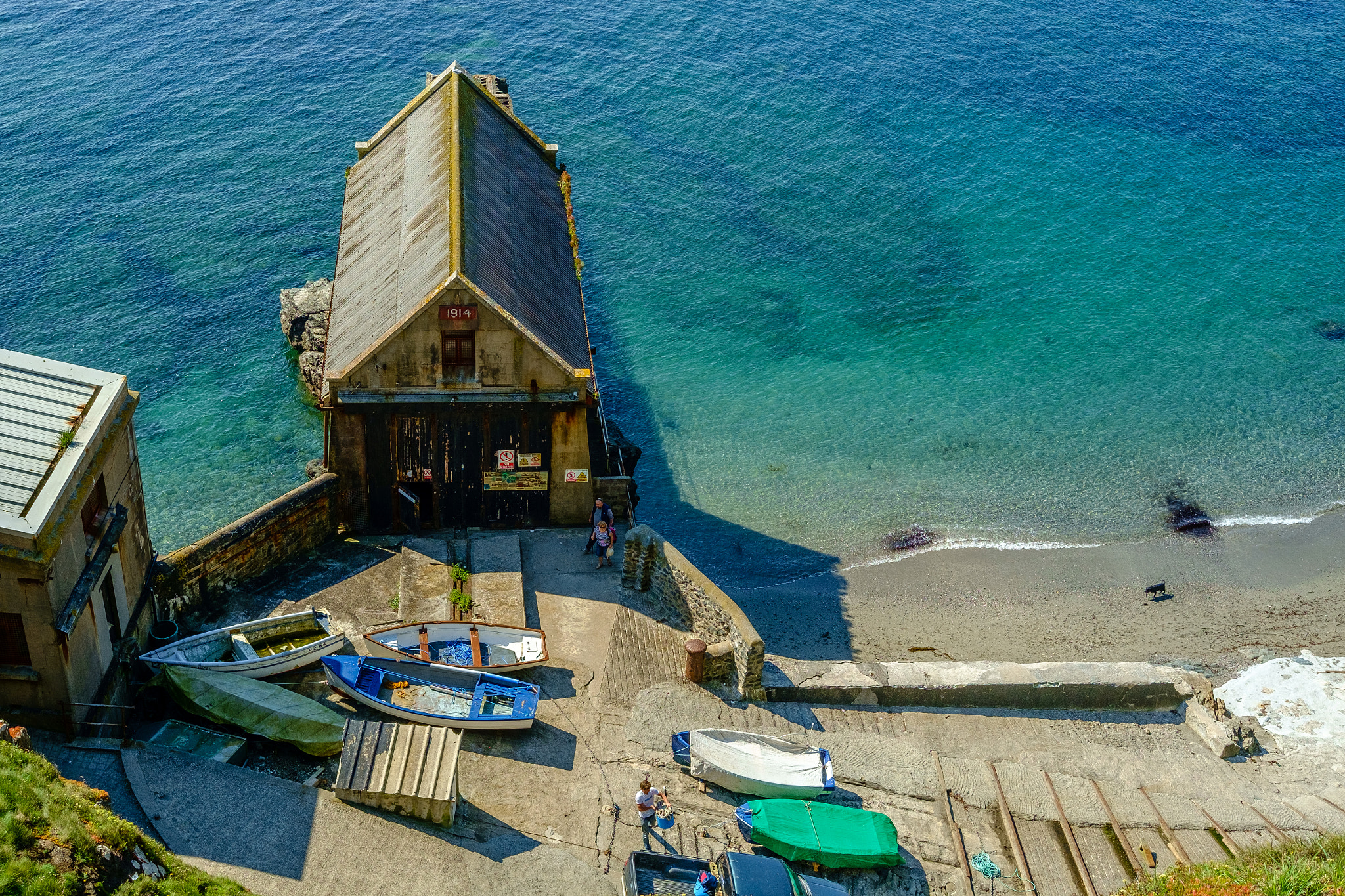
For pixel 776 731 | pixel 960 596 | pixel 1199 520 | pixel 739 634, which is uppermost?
pixel 1199 520

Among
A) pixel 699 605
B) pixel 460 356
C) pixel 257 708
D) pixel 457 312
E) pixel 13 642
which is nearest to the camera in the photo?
pixel 13 642

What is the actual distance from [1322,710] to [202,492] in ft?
107

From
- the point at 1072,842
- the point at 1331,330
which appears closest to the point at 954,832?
the point at 1072,842

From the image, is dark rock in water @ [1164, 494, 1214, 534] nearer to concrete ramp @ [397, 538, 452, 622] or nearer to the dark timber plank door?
concrete ramp @ [397, 538, 452, 622]

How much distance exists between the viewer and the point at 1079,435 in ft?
136

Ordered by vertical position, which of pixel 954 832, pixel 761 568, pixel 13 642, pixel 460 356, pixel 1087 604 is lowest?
pixel 954 832

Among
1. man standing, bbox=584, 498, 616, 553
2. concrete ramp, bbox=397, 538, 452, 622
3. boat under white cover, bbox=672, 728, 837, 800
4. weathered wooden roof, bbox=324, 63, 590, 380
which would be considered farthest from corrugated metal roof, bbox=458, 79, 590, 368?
boat under white cover, bbox=672, 728, 837, 800

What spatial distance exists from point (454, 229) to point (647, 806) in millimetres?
14732

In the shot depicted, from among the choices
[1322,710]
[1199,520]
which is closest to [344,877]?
[1322,710]

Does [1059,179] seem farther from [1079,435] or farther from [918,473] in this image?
[918,473]

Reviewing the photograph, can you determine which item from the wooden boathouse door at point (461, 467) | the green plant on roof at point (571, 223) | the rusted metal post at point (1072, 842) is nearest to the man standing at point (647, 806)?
the rusted metal post at point (1072, 842)

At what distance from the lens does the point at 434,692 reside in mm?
22891

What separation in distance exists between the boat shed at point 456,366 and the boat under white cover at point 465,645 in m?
5.29

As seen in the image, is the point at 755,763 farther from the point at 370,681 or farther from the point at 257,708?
the point at 257,708
